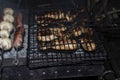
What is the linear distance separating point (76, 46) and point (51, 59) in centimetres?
57

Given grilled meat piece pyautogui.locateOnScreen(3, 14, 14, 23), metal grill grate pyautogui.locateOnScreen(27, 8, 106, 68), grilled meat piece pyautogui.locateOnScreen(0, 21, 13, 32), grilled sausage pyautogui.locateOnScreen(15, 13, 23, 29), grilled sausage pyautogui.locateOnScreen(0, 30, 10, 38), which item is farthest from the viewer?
grilled meat piece pyautogui.locateOnScreen(3, 14, 14, 23)

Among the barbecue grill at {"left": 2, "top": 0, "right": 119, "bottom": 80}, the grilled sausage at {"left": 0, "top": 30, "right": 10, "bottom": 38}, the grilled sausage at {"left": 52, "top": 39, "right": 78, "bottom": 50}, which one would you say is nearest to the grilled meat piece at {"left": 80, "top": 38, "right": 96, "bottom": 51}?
the barbecue grill at {"left": 2, "top": 0, "right": 119, "bottom": 80}

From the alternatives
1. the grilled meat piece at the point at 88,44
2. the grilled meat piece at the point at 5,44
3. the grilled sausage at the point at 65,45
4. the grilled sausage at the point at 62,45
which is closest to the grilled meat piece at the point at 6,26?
the grilled meat piece at the point at 5,44

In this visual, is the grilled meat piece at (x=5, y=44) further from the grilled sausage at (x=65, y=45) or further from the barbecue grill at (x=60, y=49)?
the grilled sausage at (x=65, y=45)

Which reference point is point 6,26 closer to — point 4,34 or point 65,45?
point 4,34

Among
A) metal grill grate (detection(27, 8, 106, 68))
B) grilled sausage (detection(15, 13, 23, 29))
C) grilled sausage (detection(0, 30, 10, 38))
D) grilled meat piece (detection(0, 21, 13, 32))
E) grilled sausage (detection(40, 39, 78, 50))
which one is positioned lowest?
metal grill grate (detection(27, 8, 106, 68))

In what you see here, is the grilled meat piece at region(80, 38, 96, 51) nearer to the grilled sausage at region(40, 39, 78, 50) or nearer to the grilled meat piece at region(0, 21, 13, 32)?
the grilled sausage at region(40, 39, 78, 50)

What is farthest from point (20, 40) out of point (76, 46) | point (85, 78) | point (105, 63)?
point (105, 63)

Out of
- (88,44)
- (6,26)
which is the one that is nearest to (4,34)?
(6,26)

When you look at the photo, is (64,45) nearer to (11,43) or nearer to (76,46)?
(76,46)

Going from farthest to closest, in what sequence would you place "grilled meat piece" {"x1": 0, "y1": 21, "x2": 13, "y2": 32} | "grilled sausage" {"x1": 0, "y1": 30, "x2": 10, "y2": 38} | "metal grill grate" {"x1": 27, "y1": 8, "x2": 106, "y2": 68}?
"grilled meat piece" {"x1": 0, "y1": 21, "x2": 13, "y2": 32}, "grilled sausage" {"x1": 0, "y1": 30, "x2": 10, "y2": 38}, "metal grill grate" {"x1": 27, "y1": 8, "x2": 106, "y2": 68}

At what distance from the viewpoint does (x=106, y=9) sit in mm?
5676

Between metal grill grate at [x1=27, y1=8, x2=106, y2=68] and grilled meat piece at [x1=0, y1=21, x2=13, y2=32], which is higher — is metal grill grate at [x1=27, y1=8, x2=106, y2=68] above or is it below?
below

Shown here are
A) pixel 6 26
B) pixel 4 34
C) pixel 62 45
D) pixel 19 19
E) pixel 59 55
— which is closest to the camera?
pixel 59 55
